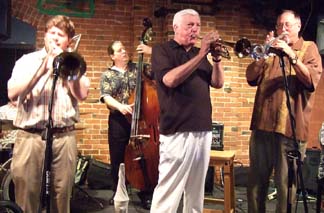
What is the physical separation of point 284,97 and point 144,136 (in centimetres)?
120

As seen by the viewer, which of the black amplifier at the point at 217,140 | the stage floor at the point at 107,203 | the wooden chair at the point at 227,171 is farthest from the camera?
the black amplifier at the point at 217,140

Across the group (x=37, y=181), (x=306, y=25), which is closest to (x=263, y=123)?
(x=37, y=181)

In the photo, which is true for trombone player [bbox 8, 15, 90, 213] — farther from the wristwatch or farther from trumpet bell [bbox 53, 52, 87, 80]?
the wristwatch

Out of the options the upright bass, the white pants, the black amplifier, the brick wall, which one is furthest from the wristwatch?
the brick wall

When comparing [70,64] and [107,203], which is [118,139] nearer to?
[107,203]

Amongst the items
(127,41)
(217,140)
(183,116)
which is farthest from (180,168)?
(127,41)

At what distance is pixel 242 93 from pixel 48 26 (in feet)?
12.2

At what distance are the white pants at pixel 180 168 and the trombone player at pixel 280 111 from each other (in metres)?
0.57

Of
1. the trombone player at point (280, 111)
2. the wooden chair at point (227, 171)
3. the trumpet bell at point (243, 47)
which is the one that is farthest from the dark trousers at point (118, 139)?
the trumpet bell at point (243, 47)

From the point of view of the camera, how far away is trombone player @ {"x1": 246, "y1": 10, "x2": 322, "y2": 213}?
10.1 ft

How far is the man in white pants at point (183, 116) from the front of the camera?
272cm

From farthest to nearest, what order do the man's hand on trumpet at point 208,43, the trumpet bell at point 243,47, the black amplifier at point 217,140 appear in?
the black amplifier at point 217,140 < the trumpet bell at point 243,47 < the man's hand on trumpet at point 208,43

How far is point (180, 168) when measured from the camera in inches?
108

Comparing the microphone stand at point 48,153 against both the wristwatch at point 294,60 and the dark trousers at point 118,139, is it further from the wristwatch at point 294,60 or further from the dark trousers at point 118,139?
the dark trousers at point 118,139
